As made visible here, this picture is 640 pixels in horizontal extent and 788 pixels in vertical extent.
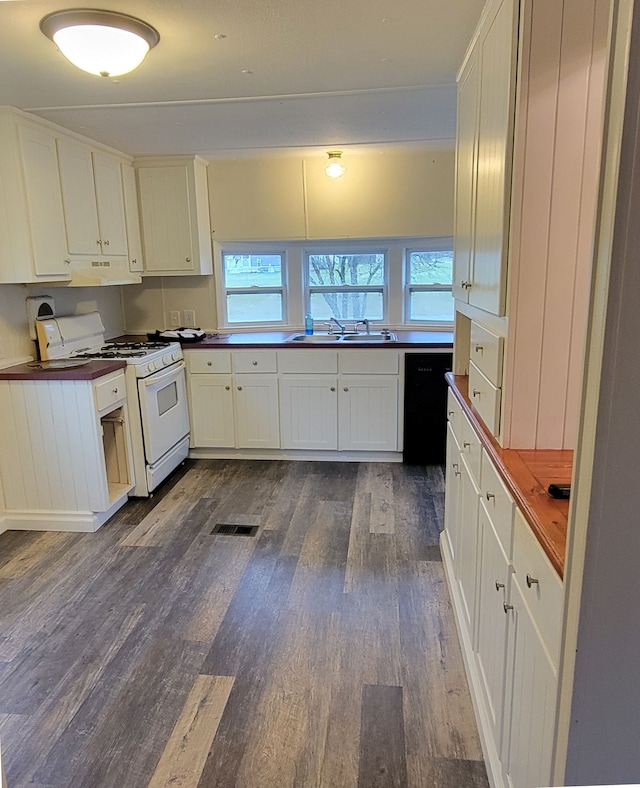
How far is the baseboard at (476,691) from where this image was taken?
5.18ft

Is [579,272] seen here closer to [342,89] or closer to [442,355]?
[342,89]

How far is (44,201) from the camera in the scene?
3.14 metres

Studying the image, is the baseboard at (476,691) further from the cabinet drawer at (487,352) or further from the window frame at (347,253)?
the window frame at (347,253)

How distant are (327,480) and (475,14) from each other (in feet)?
9.42

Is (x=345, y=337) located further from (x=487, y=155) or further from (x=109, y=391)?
(x=487, y=155)

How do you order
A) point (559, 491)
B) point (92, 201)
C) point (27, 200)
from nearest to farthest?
1. point (559, 491)
2. point (27, 200)
3. point (92, 201)

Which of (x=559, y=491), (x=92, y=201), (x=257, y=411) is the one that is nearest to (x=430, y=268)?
(x=257, y=411)

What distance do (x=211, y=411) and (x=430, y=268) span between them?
2188 mm

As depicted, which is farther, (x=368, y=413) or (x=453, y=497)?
(x=368, y=413)

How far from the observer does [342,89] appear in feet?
8.77

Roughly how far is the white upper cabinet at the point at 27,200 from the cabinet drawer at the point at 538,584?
2.91m

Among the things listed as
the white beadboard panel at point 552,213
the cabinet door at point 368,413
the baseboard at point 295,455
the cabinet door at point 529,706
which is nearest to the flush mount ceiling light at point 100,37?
the white beadboard panel at point 552,213

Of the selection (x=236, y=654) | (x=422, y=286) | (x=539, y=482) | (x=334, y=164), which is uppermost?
(x=334, y=164)

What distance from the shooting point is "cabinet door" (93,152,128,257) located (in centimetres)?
374
